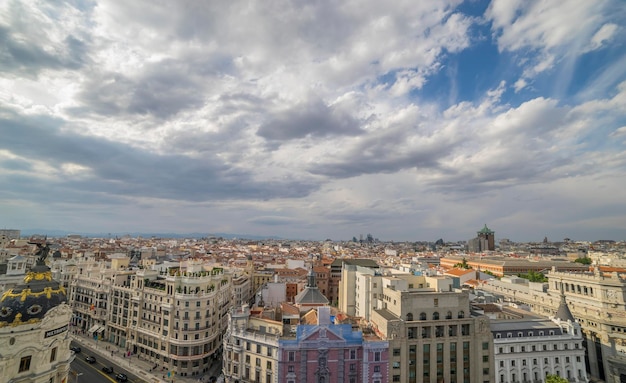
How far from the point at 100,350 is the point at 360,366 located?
6894 cm

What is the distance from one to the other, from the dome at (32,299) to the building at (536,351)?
7583 centimetres

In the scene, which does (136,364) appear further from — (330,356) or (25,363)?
(330,356)

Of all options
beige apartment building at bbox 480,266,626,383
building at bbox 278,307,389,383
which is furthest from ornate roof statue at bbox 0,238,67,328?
beige apartment building at bbox 480,266,626,383

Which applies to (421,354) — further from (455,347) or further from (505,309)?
(505,309)

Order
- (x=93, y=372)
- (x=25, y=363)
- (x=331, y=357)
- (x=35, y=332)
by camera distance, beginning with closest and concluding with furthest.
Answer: (x=25, y=363) → (x=35, y=332) → (x=331, y=357) → (x=93, y=372)

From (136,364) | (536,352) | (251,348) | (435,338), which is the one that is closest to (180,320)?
(136,364)

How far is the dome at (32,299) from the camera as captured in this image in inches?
1577

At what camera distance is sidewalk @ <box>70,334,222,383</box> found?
237 ft

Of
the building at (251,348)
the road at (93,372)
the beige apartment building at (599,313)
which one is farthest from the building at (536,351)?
the road at (93,372)

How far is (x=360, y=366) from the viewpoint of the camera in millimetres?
61031

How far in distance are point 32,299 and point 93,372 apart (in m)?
42.2

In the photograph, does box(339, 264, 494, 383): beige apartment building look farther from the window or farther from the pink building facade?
the window

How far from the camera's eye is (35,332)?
40812 millimetres

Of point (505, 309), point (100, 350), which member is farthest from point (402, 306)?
point (100, 350)
